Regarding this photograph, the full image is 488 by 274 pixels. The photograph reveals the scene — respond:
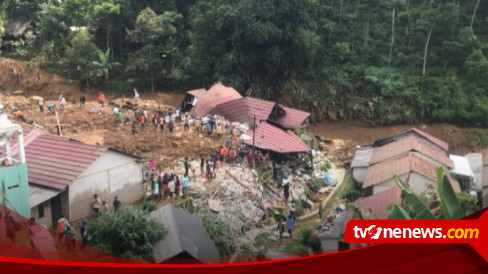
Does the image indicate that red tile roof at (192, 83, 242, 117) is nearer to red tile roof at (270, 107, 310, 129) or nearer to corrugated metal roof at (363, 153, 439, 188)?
red tile roof at (270, 107, 310, 129)

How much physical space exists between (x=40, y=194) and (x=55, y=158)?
0.44ft

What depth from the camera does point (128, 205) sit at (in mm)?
1771

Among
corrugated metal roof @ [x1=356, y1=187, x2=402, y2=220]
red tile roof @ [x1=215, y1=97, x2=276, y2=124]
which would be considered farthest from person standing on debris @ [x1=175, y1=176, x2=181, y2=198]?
corrugated metal roof @ [x1=356, y1=187, x2=402, y2=220]

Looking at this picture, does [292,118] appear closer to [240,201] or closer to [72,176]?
[240,201]

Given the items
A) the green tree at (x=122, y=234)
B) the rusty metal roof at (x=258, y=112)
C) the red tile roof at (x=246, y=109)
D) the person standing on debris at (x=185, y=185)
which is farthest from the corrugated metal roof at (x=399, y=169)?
the green tree at (x=122, y=234)

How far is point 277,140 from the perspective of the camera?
211cm

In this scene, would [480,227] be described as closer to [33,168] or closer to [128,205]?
[128,205]

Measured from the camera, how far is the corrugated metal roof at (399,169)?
2.02 m

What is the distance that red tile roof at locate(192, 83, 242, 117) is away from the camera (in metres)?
2.03

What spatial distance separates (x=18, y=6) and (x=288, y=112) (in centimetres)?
104

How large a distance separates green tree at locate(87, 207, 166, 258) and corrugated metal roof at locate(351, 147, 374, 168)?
0.83 m

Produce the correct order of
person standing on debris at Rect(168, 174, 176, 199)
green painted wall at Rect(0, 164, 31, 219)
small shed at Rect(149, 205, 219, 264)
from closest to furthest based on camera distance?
green painted wall at Rect(0, 164, 31, 219) < small shed at Rect(149, 205, 219, 264) < person standing on debris at Rect(168, 174, 176, 199)

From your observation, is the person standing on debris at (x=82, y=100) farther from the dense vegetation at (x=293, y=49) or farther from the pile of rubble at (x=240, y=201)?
the pile of rubble at (x=240, y=201)

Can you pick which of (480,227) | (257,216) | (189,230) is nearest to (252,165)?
(257,216)
